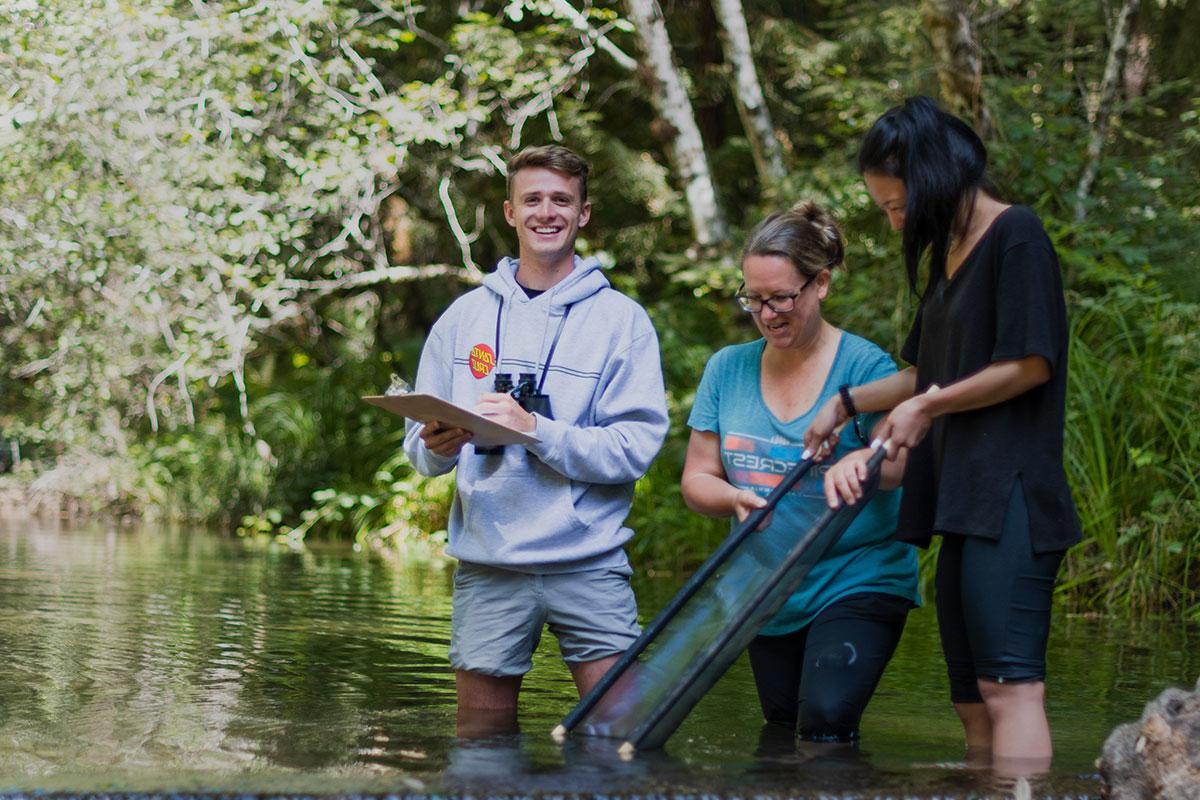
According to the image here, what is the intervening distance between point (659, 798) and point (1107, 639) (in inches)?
172

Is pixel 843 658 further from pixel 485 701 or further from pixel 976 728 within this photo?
pixel 485 701

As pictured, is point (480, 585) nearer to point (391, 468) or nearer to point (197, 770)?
point (197, 770)

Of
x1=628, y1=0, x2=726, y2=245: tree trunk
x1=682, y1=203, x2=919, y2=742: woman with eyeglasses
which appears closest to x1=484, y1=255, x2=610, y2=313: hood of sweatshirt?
x1=682, y1=203, x2=919, y2=742: woman with eyeglasses

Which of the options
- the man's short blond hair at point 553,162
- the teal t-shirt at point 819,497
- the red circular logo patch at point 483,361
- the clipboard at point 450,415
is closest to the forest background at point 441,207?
the teal t-shirt at point 819,497

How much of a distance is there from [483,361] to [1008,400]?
1363 mm

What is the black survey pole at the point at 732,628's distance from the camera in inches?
137

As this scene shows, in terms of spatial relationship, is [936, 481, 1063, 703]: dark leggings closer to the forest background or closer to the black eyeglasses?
the black eyeglasses

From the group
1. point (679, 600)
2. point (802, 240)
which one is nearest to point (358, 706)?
point (679, 600)

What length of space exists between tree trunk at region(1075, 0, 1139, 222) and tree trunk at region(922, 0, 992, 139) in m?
0.65

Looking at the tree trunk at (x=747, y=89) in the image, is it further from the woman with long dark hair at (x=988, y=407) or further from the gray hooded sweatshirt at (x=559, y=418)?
the woman with long dark hair at (x=988, y=407)

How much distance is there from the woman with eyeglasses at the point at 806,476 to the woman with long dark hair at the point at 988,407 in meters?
0.35

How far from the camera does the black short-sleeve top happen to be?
3.18m

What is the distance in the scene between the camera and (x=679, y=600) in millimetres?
3637

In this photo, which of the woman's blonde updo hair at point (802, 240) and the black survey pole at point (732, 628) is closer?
the black survey pole at point (732, 628)
